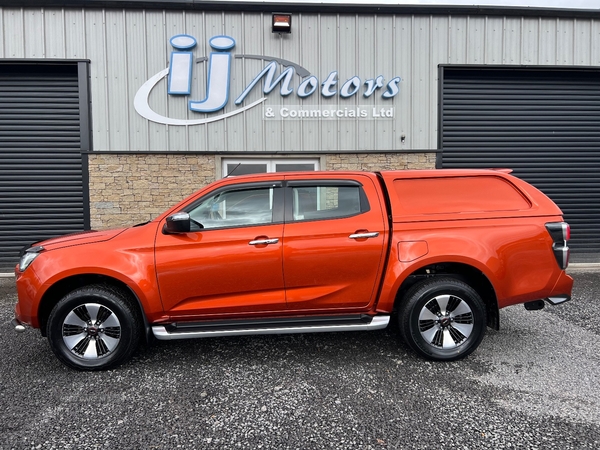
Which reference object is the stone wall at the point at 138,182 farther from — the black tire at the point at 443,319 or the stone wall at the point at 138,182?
the black tire at the point at 443,319

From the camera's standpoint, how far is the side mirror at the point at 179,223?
11.0ft

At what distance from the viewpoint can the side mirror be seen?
334cm

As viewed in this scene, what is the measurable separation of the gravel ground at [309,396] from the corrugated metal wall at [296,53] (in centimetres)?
464

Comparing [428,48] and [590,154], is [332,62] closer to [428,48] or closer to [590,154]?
[428,48]

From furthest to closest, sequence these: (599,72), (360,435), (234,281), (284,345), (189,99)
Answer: (599,72) < (189,99) < (284,345) < (234,281) < (360,435)

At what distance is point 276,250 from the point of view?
3.45m

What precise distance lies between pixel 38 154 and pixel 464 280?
815 cm

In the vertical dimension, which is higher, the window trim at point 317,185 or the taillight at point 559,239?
the window trim at point 317,185

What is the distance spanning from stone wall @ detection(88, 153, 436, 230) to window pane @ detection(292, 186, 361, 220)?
14.5ft

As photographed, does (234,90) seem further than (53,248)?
Yes

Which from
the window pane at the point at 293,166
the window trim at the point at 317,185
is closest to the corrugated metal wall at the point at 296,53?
the window pane at the point at 293,166

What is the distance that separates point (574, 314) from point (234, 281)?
174 inches

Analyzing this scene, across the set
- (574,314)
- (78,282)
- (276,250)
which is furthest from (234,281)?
(574,314)

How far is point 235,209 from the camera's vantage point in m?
3.63
